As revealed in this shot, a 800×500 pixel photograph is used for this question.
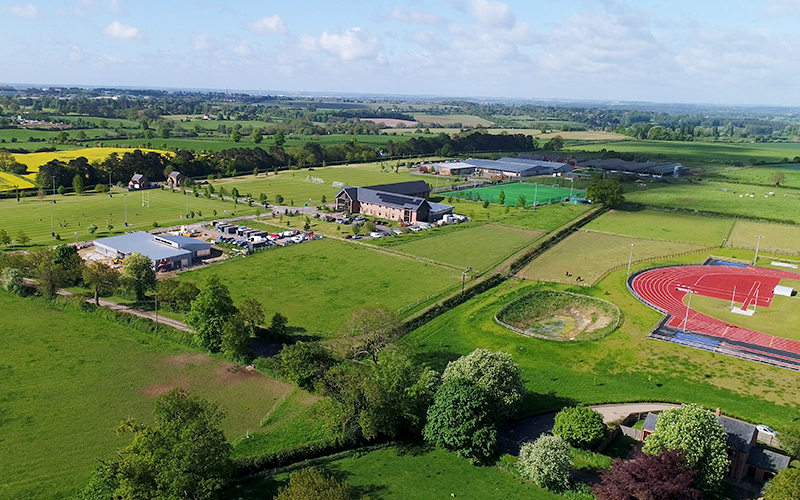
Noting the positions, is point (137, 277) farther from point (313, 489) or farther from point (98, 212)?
point (98, 212)

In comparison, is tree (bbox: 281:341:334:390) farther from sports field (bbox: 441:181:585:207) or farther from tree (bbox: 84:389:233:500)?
sports field (bbox: 441:181:585:207)

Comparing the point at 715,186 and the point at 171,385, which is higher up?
the point at 715,186

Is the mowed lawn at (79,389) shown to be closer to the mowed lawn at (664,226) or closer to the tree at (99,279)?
the tree at (99,279)

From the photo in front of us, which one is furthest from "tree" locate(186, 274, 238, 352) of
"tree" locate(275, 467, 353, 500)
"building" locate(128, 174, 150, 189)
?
"building" locate(128, 174, 150, 189)

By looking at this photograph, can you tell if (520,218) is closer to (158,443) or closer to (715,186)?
(715,186)

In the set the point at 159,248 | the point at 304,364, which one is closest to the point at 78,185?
the point at 159,248

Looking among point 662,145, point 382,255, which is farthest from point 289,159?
point 662,145

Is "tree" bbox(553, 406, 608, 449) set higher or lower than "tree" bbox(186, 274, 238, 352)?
lower

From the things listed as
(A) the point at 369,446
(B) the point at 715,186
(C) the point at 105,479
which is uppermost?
(B) the point at 715,186
